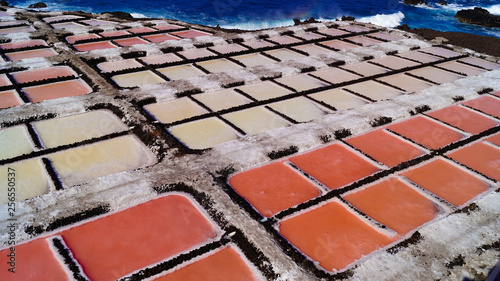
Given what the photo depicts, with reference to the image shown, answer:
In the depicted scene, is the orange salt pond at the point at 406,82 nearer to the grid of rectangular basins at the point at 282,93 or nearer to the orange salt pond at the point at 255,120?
the grid of rectangular basins at the point at 282,93

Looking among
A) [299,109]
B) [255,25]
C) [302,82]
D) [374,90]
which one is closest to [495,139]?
[374,90]

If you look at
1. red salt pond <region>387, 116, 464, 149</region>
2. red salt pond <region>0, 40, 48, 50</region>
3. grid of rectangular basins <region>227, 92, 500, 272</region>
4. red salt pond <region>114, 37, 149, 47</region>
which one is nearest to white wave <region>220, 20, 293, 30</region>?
red salt pond <region>114, 37, 149, 47</region>

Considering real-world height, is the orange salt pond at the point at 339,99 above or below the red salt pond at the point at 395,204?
above

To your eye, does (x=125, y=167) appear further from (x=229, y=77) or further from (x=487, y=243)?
(x=487, y=243)

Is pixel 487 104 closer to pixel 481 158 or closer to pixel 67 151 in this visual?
pixel 481 158

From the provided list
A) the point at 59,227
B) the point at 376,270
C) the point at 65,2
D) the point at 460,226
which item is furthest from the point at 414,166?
the point at 65,2

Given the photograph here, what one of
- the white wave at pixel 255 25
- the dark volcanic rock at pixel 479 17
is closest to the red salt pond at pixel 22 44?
the white wave at pixel 255 25

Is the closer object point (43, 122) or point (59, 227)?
point (59, 227)
